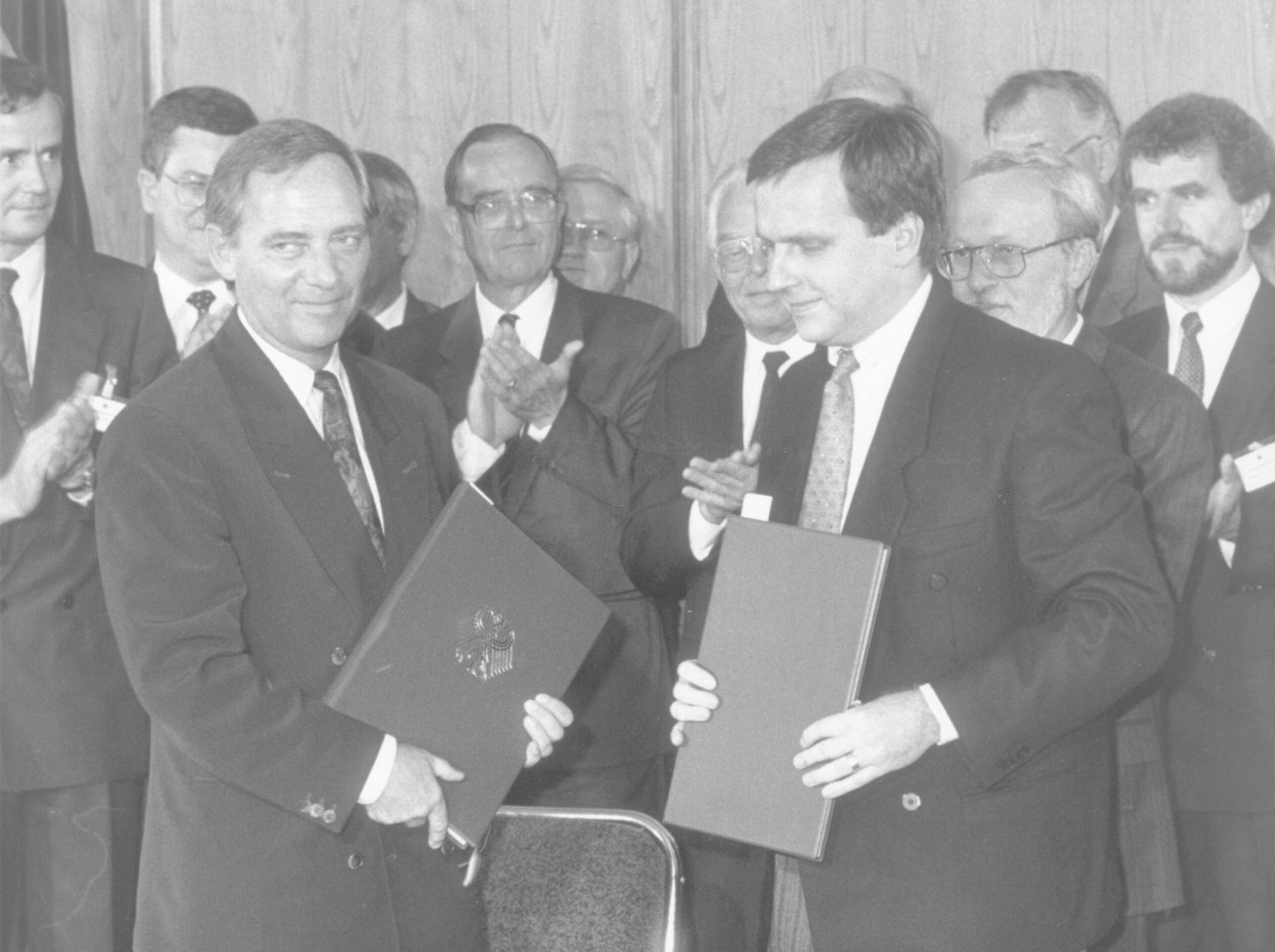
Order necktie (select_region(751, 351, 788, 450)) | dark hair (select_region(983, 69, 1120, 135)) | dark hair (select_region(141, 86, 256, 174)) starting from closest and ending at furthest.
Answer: necktie (select_region(751, 351, 788, 450)), dark hair (select_region(141, 86, 256, 174)), dark hair (select_region(983, 69, 1120, 135))

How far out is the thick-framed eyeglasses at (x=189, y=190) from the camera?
370 cm

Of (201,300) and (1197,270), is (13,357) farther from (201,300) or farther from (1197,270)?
(1197,270)

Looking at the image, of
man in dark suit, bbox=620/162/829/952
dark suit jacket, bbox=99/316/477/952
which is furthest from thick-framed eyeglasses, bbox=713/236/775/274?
dark suit jacket, bbox=99/316/477/952

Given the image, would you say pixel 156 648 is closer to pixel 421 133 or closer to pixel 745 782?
pixel 745 782

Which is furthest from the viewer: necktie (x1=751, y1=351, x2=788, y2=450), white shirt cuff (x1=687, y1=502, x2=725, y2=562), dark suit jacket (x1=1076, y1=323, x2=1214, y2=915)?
necktie (x1=751, y1=351, x2=788, y2=450)

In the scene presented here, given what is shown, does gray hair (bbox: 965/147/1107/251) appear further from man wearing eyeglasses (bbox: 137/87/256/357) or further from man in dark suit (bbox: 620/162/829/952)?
man wearing eyeglasses (bbox: 137/87/256/357)

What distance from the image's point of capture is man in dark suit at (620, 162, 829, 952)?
262 centimetres

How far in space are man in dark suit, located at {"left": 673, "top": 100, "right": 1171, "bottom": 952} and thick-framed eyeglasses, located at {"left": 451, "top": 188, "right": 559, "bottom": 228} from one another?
5.36 ft

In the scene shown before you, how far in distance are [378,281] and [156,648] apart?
2433mm

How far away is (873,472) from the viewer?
2279 millimetres

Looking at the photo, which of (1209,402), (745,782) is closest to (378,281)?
(1209,402)

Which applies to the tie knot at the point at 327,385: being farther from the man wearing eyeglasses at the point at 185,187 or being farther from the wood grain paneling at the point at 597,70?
the wood grain paneling at the point at 597,70

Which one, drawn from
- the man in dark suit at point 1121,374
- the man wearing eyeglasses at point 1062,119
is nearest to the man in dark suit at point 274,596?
the man in dark suit at point 1121,374

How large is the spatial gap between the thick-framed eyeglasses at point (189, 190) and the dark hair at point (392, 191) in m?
0.78
